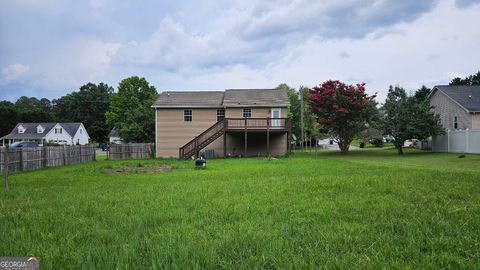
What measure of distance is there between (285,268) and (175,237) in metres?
1.57

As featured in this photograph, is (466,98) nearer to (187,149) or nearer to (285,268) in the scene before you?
(187,149)

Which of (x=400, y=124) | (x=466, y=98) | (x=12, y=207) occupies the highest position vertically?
(x=466, y=98)

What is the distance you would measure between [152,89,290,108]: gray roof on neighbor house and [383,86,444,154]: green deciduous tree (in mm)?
8637

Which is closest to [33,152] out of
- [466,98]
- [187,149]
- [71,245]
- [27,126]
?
[187,149]

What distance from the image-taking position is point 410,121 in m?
27.0

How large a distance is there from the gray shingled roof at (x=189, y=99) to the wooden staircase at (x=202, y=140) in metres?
2.67

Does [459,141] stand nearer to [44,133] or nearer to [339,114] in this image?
[339,114]

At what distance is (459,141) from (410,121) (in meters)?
3.93

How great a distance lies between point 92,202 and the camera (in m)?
6.93

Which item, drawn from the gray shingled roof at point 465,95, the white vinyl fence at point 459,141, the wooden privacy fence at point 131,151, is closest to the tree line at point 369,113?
the white vinyl fence at point 459,141

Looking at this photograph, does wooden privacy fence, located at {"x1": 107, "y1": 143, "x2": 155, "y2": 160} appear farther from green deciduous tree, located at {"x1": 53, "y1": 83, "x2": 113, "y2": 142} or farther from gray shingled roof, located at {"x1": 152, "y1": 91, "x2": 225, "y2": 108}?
green deciduous tree, located at {"x1": 53, "y1": 83, "x2": 113, "y2": 142}

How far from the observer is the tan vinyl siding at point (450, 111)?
29.4 meters

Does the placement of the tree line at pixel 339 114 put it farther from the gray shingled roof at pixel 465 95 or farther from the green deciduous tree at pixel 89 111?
the green deciduous tree at pixel 89 111

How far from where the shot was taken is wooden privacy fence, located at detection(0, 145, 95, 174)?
17.0 m
